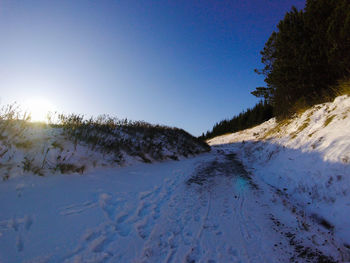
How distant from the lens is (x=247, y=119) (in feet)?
152

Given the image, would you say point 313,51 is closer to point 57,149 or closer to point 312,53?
point 312,53

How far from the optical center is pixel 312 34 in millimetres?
7855

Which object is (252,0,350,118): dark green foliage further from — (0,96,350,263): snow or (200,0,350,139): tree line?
(0,96,350,263): snow

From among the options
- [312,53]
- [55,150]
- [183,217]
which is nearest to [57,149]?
[55,150]

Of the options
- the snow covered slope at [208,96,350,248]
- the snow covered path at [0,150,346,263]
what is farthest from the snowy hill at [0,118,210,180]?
the snow covered slope at [208,96,350,248]

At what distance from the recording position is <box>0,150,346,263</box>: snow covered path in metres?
1.97

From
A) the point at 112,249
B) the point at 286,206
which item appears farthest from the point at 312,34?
the point at 112,249

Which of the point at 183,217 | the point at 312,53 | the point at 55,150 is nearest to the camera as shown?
the point at 183,217

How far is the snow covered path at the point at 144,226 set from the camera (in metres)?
1.97

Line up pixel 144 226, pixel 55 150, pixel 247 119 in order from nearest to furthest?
pixel 144 226 → pixel 55 150 → pixel 247 119

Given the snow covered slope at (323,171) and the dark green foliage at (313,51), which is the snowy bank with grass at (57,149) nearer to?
the snow covered slope at (323,171)

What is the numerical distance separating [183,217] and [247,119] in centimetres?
4893

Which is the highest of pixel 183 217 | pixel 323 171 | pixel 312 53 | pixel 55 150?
pixel 312 53

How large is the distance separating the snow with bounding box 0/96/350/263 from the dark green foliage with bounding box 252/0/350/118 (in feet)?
11.6
